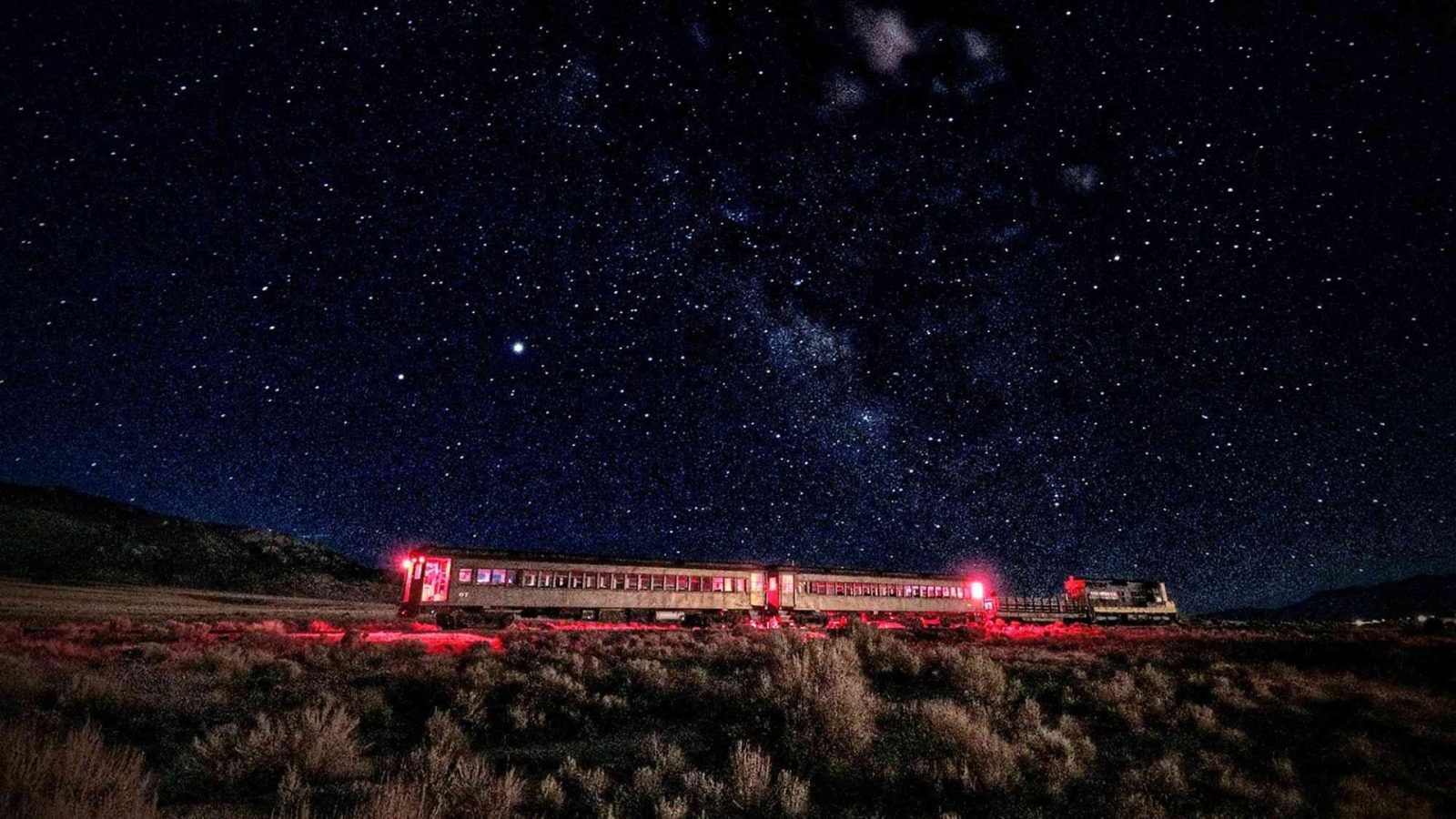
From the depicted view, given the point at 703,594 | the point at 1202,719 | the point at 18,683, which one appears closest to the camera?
the point at 18,683

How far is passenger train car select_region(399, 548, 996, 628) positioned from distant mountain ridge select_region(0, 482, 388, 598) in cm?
4917

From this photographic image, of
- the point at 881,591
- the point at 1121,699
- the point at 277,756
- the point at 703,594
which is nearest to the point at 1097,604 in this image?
the point at 881,591

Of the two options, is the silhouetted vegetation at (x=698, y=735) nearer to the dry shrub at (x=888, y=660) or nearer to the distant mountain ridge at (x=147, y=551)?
the dry shrub at (x=888, y=660)

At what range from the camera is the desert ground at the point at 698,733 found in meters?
5.94

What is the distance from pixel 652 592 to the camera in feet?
96.2

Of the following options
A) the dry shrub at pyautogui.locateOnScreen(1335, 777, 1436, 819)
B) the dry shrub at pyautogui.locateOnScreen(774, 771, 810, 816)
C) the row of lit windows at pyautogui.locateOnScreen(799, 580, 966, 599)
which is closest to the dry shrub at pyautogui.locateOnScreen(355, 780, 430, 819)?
the dry shrub at pyautogui.locateOnScreen(774, 771, 810, 816)

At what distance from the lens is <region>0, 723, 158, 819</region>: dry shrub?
160 inches

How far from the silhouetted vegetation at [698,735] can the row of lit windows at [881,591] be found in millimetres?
18730

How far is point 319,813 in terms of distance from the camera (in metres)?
5.61

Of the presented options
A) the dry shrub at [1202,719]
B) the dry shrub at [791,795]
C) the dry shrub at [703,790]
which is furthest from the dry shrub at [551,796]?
the dry shrub at [1202,719]

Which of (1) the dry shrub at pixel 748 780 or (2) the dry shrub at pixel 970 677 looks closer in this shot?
(1) the dry shrub at pixel 748 780

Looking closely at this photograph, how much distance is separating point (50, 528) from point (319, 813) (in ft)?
298

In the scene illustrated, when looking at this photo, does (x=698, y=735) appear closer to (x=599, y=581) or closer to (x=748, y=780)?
(x=748, y=780)

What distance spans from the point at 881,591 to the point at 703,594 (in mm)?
11224
